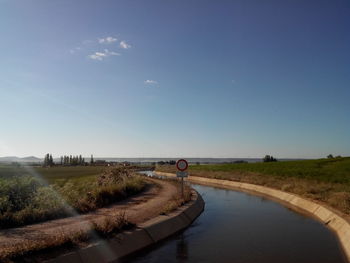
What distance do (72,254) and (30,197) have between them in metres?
8.40

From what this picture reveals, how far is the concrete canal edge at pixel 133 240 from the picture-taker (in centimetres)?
865

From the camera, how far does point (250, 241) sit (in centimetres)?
1196

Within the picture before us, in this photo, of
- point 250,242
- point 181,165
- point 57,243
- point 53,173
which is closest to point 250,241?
point 250,242

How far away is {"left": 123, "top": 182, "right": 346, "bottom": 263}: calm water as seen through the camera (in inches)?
392

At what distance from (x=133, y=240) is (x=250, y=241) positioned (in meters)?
4.43

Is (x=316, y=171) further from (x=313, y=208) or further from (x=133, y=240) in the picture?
(x=133, y=240)

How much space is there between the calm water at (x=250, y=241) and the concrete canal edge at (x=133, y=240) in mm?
354

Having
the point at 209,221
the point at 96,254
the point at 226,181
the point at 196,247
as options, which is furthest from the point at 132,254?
the point at 226,181

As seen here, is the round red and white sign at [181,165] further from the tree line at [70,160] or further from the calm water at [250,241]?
the tree line at [70,160]

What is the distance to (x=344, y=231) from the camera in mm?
12586

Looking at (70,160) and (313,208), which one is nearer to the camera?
(313,208)

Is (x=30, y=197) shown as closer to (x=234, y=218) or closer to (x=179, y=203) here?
(x=179, y=203)

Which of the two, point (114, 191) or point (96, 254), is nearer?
point (96, 254)

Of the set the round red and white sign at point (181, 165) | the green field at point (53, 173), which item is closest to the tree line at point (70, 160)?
the green field at point (53, 173)
